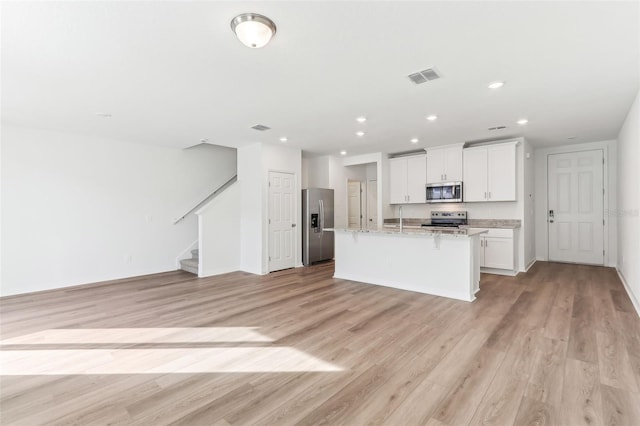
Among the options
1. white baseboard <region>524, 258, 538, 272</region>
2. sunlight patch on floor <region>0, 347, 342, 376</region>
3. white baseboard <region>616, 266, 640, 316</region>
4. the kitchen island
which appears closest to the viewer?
sunlight patch on floor <region>0, 347, 342, 376</region>

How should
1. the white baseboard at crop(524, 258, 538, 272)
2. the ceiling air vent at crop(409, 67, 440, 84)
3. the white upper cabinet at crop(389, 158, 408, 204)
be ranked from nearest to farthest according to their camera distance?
the ceiling air vent at crop(409, 67, 440, 84) < the white baseboard at crop(524, 258, 538, 272) < the white upper cabinet at crop(389, 158, 408, 204)

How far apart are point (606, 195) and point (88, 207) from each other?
384 inches

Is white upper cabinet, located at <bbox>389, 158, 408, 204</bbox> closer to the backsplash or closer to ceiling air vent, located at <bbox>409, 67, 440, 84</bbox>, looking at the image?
the backsplash

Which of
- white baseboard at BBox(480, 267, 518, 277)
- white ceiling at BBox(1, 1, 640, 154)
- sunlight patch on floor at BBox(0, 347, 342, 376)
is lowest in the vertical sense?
sunlight patch on floor at BBox(0, 347, 342, 376)

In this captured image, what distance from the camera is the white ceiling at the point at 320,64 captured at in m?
1.98

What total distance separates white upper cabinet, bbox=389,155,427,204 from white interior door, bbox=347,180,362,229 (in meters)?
1.41

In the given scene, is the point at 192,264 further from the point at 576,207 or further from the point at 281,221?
the point at 576,207

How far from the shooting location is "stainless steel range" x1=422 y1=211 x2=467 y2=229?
246 inches

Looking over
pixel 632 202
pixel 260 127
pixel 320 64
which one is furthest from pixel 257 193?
pixel 632 202

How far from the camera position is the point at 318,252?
6852 millimetres

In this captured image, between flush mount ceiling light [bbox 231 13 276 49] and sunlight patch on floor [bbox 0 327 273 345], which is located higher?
flush mount ceiling light [bbox 231 13 276 49]

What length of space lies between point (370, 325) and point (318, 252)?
12.2ft

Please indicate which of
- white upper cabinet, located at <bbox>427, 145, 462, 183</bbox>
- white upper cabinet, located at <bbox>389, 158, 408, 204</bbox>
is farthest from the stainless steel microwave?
white upper cabinet, located at <bbox>389, 158, 408, 204</bbox>

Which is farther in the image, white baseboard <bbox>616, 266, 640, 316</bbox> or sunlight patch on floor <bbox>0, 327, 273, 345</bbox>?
white baseboard <bbox>616, 266, 640, 316</bbox>
